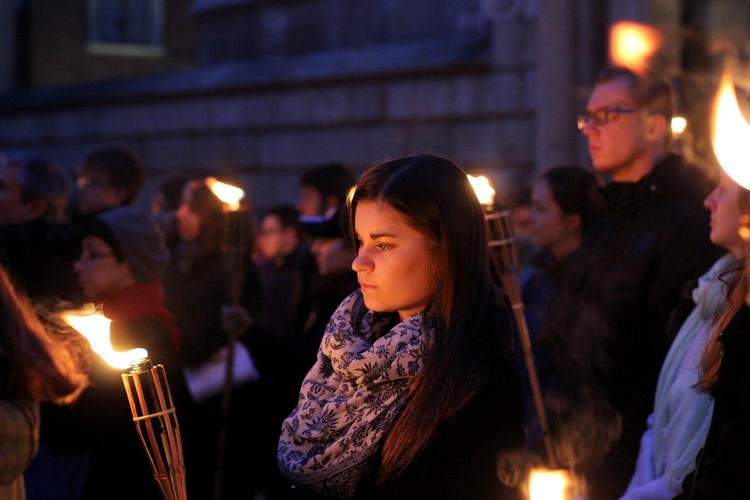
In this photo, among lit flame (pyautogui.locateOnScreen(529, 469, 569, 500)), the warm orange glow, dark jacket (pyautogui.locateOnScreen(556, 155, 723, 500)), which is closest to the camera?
lit flame (pyautogui.locateOnScreen(529, 469, 569, 500))

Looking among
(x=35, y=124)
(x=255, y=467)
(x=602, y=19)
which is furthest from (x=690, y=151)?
(x=35, y=124)

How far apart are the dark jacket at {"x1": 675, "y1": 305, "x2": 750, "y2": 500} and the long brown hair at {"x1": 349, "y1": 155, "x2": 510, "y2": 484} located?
0.50 meters

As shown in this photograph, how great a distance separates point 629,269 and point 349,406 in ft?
5.99

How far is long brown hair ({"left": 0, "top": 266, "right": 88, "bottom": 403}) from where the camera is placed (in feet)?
9.45

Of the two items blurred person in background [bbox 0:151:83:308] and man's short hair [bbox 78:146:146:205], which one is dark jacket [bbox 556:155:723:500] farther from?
man's short hair [bbox 78:146:146:205]

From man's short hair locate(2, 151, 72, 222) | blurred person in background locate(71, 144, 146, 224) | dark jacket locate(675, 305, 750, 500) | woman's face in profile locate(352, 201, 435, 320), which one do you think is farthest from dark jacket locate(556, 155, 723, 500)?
man's short hair locate(2, 151, 72, 222)

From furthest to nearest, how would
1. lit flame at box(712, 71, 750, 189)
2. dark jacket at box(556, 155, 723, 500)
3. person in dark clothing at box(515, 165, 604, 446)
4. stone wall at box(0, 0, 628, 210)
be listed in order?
stone wall at box(0, 0, 628, 210) < person in dark clothing at box(515, 165, 604, 446) < dark jacket at box(556, 155, 723, 500) < lit flame at box(712, 71, 750, 189)

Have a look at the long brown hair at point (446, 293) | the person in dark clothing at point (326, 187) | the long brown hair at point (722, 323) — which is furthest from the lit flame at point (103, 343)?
the person in dark clothing at point (326, 187)

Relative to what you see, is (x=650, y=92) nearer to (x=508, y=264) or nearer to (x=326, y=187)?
(x=508, y=264)

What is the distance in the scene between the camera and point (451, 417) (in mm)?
2197

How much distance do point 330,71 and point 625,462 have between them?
25.1 ft

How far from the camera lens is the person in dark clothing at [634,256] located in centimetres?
358

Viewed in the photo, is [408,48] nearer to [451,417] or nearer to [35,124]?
[35,124]

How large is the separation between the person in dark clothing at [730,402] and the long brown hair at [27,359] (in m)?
1.76
